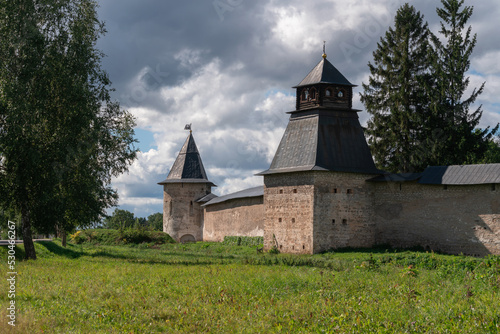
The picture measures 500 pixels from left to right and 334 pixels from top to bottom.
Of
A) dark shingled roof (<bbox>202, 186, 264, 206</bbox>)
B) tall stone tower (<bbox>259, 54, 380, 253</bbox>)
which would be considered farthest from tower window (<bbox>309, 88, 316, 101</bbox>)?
dark shingled roof (<bbox>202, 186, 264, 206</bbox>)

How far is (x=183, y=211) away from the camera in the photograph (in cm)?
3578

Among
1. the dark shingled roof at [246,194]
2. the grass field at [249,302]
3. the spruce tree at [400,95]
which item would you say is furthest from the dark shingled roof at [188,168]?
the grass field at [249,302]

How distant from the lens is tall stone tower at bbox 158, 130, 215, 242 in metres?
35.6

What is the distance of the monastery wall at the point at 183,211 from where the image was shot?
117 feet

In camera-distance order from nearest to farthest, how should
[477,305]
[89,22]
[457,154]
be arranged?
[477,305] → [89,22] → [457,154]

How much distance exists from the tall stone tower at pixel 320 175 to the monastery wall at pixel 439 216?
805 millimetres

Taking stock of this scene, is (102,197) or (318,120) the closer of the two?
(102,197)

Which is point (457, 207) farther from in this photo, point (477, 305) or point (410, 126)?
point (477, 305)

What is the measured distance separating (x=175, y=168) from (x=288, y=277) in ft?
85.3

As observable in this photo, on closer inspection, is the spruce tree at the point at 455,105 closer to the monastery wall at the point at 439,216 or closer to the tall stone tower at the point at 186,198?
the monastery wall at the point at 439,216

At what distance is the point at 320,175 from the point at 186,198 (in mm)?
16438

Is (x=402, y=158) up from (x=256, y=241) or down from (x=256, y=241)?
up

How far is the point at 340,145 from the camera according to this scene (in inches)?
885

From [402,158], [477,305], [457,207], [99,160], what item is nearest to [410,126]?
[402,158]
